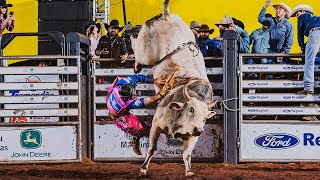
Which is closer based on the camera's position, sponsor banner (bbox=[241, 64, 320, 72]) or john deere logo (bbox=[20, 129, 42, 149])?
sponsor banner (bbox=[241, 64, 320, 72])

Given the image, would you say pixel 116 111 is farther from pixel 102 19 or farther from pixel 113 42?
pixel 102 19

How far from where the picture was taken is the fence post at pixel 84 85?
35.0ft

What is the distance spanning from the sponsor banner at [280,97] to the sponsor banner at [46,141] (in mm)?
2416

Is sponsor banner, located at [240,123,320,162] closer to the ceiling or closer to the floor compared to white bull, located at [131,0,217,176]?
closer to the floor

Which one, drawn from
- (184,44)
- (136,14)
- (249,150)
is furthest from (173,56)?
(136,14)

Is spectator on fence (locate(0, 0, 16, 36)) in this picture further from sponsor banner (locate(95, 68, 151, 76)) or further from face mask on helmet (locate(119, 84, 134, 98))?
face mask on helmet (locate(119, 84, 134, 98))

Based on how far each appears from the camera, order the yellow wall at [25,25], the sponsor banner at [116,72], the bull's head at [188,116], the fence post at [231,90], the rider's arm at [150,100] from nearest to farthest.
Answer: the bull's head at [188,116], the rider's arm at [150,100], the fence post at [231,90], the sponsor banner at [116,72], the yellow wall at [25,25]

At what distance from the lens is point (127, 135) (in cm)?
1062

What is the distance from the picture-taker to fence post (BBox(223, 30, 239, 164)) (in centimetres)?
1046

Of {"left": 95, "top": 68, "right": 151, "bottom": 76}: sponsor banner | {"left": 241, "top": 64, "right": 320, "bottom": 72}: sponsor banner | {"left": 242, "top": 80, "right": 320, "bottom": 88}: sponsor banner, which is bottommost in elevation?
{"left": 242, "top": 80, "right": 320, "bottom": 88}: sponsor banner

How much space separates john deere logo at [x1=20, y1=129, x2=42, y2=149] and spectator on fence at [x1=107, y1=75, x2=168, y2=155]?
1031mm

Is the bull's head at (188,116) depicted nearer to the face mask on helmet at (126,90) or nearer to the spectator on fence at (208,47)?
the face mask on helmet at (126,90)

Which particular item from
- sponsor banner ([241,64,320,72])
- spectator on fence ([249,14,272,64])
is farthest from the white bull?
spectator on fence ([249,14,272,64])

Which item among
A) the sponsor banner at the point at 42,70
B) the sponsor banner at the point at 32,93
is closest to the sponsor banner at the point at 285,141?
the sponsor banner at the point at 42,70
